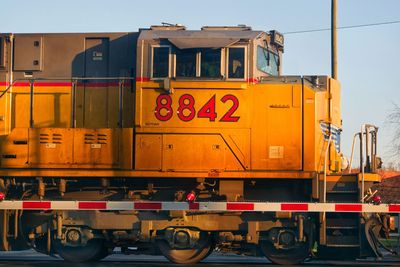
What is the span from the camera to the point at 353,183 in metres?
12.0

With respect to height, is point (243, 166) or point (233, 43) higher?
point (233, 43)

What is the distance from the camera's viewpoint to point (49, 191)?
12648 millimetres

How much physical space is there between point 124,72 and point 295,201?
4.23 metres

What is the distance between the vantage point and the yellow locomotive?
11906 mm

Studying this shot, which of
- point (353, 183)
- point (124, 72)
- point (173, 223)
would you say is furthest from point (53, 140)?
point (353, 183)

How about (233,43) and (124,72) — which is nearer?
(233,43)

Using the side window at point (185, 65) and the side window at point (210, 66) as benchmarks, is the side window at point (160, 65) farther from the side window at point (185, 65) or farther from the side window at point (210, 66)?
the side window at point (210, 66)

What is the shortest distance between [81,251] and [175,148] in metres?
2.88

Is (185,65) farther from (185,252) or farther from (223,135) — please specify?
(185,252)

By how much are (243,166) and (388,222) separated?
9.79ft

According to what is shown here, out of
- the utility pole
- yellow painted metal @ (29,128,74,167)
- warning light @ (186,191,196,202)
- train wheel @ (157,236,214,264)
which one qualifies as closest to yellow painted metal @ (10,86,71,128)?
yellow painted metal @ (29,128,74,167)

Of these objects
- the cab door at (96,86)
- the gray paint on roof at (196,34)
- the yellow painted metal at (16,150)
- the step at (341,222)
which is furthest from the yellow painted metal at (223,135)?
the yellow painted metal at (16,150)

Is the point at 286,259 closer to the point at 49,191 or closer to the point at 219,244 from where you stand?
the point at 219,244

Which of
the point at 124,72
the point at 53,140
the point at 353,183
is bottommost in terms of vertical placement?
the point at 353,183
